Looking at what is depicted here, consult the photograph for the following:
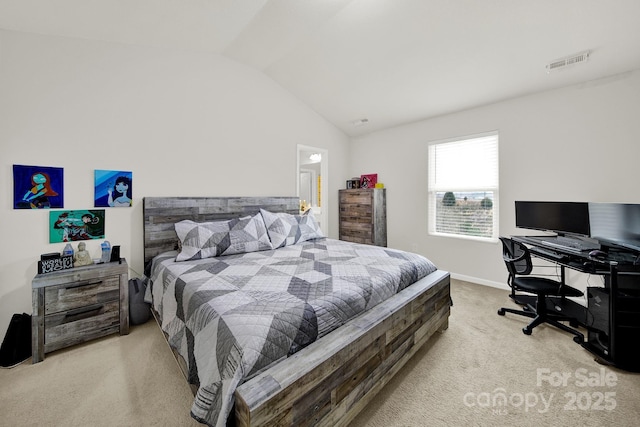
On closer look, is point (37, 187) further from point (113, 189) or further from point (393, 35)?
point (393, 35)

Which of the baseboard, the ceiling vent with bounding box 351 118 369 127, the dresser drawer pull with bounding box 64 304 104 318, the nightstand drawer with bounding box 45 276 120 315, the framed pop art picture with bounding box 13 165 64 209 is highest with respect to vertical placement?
the ceiling vent with bounding box 351 118 369 127

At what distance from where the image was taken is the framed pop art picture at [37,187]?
2.12 metres

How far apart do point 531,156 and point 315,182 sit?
395cm

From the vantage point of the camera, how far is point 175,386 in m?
1.69

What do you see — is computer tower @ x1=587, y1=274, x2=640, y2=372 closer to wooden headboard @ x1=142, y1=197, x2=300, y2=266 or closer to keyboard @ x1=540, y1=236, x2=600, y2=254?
keyboard @ x1=540, y1=236, x2=600, y2=254

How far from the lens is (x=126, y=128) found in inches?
102

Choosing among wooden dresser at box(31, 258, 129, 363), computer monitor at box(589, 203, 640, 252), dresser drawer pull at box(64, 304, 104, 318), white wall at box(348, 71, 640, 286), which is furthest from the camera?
white wall at box(348, 71, 640, 286)

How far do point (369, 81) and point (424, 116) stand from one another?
44.4 inches

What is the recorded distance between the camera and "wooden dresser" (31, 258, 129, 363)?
76.0 inches

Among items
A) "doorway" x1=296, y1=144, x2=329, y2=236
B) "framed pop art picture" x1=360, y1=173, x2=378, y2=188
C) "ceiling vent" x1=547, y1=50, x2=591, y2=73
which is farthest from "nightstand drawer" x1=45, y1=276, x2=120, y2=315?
"ceiling vent" x1=547, y1=50, x2=591, y2=73

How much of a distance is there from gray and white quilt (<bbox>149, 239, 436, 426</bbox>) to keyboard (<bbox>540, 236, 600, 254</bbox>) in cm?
114

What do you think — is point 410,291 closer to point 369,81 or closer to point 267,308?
point 267,308

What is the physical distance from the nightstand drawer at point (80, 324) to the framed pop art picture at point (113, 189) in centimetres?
95

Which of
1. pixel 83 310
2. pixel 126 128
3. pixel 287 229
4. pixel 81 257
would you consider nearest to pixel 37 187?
pixel 81 257
